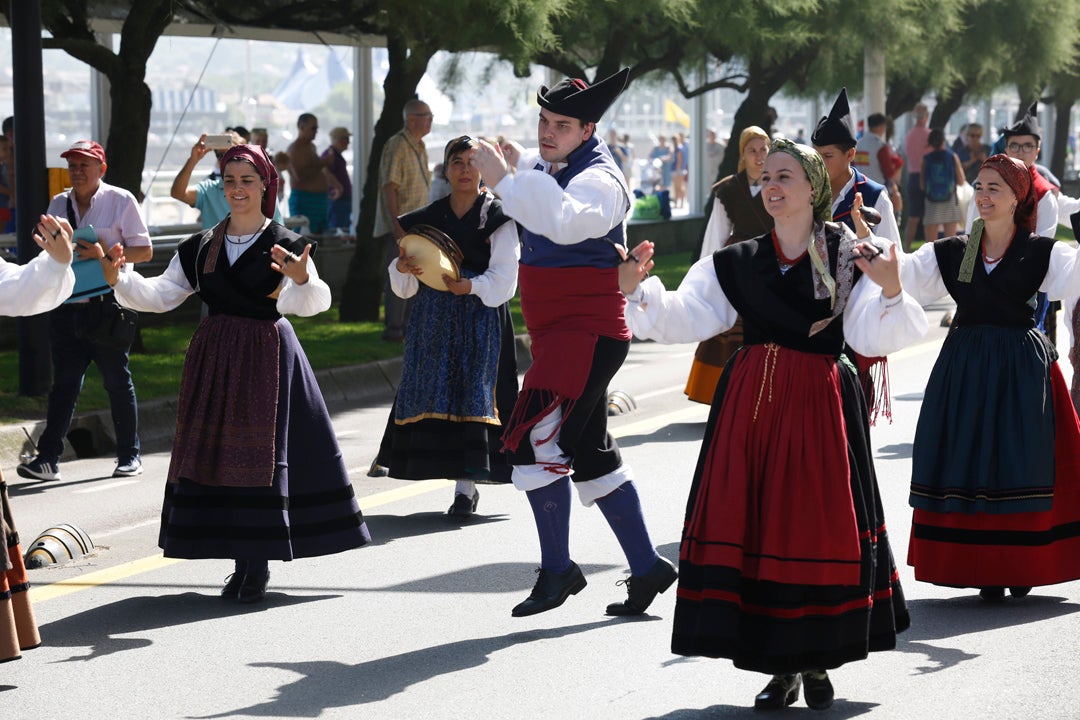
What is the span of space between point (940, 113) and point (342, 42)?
1541 cm

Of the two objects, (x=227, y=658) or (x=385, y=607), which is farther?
(x=385, y=607)

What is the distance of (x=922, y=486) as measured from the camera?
21.3 ft

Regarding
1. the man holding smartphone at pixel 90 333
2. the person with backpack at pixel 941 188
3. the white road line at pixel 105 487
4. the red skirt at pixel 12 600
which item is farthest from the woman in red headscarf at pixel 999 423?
the person with backpack at pixel 941 188

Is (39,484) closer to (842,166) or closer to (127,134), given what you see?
(842,166)

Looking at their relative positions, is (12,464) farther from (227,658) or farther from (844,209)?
(844,209)

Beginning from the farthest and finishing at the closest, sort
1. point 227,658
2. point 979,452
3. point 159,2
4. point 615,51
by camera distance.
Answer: point 615,51, point 159,2, point 979,452, point 227,658

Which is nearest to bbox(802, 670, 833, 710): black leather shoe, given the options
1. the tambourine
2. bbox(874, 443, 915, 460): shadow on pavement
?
the tambourine

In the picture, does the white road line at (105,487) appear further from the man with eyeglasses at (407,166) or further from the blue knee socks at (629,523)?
the man with eyeglasses at (407,166)

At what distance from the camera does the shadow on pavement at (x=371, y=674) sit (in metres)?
5.32

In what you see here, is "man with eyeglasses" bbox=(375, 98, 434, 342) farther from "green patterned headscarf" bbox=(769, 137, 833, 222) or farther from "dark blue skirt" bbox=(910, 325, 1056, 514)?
"green patterned headscarf" bbox=(769, 137, 833, 222)

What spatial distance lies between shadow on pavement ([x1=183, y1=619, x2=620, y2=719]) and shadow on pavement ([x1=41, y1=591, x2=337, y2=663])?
2.23 ft

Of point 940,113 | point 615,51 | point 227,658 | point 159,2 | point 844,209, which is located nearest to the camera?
point 227,658

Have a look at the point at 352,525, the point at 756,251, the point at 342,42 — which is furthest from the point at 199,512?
the point at 342,42

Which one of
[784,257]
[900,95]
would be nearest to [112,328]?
[784,257]
